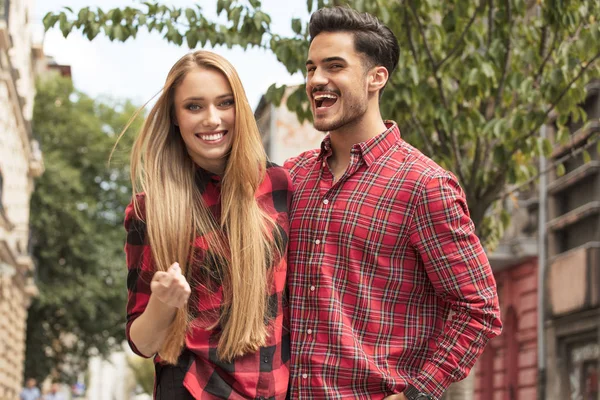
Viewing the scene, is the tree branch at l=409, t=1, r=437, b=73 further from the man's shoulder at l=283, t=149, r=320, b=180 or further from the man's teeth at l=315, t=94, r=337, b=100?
the man's teeth at l=315, t=94, r=337, b=100

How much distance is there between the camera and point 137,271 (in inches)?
141

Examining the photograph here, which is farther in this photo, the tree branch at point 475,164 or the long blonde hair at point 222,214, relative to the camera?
the tree branch at point 475,164

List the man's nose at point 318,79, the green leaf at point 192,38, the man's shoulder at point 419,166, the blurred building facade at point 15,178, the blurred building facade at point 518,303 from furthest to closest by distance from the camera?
1. the blurred building facade at point 15,178
2. the blurred building facade at point 518,303
3. the green leaf at point 192,38
4. the man's nose at point 318,79
5. the man's shoulder at point 419,166

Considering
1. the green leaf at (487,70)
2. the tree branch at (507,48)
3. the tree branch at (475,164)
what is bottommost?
the tree branch at (475,164)

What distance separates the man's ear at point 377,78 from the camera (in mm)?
3816

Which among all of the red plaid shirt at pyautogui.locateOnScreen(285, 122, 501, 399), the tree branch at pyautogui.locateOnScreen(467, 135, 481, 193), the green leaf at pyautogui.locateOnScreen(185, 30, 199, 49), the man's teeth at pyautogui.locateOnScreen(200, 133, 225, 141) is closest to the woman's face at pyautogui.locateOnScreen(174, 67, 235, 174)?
the man's teeth at pyautogui.locateOnScreen(200, 133, 225, 141)

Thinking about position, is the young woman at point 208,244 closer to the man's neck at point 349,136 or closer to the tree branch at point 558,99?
the man's neck at point 349,136

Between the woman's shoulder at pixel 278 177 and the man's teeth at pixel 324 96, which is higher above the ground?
the man's teeth at pixel 324 96

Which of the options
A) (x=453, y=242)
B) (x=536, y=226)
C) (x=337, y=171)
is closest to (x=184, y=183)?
(x=337, y=171)

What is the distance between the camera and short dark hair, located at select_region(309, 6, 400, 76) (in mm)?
3793

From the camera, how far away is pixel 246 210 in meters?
3.59

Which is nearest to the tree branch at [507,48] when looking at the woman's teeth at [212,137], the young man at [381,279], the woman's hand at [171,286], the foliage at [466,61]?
the foliage at [466,61]

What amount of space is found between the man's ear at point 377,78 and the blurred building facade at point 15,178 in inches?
865

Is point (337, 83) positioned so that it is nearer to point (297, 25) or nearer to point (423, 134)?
point (297, 25)
